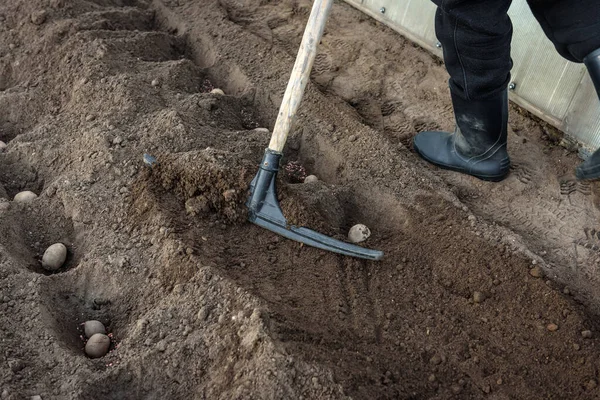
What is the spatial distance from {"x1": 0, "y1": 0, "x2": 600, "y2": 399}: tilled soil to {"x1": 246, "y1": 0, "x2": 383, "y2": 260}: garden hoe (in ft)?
0.18

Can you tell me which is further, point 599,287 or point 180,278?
point 599,287

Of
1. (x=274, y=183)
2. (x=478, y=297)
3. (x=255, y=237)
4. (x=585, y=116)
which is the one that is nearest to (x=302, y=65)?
(x=274, y=183)

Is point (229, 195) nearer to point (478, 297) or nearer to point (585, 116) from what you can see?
point (478, 297)

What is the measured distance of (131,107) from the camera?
10.6 ft

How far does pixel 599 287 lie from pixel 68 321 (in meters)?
2.20

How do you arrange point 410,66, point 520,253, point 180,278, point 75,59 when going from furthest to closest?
1. point 410,66
2. point 75,59
3. point 520,253
4. point 180,278

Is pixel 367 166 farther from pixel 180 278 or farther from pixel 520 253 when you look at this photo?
pixel 180 278

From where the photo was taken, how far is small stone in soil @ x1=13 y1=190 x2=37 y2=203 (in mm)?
2803

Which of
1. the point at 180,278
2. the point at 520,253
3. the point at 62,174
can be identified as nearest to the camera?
the point at 180,278

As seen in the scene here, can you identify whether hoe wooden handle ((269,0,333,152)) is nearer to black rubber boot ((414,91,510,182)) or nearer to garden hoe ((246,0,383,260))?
garden hoe ((246,0,383,260))

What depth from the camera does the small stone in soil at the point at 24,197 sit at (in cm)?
280

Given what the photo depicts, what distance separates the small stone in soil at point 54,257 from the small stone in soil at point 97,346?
0.47 m

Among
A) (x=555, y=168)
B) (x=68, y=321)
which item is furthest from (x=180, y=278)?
(x=555, y=168)

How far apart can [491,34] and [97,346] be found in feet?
6.59
